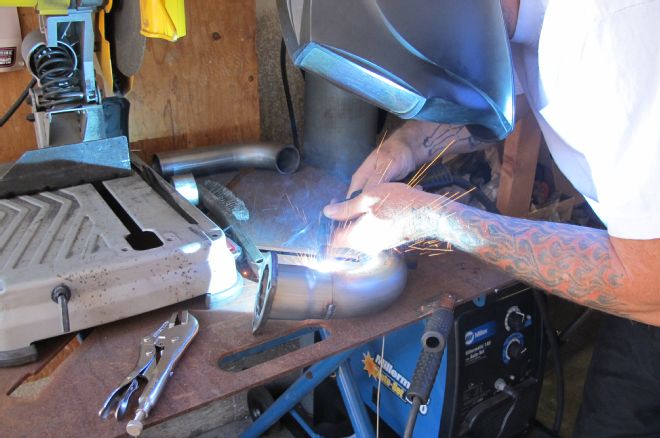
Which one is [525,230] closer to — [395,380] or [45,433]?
[395,380]

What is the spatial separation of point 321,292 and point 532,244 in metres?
0.36

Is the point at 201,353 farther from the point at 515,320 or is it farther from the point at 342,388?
the point at 515,320

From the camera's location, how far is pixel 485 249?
1.02 metres

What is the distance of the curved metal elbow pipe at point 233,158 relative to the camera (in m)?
1.52

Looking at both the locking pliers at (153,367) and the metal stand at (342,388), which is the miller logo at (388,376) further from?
the locking pliers at (153,367)

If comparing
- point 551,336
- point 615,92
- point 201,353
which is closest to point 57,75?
point 201,353

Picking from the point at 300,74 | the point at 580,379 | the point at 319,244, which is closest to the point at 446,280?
the point at 319,244

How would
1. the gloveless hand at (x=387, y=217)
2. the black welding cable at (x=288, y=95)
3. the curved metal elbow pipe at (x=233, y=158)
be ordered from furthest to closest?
the black welding cable at (x=288, y=95)
the curved metal elbow pipe at (x=233, y=158)
the gloveless hand at (x=387, y=217)

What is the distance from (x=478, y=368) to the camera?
1354 mm

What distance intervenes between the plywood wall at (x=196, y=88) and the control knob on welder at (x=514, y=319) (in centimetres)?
94

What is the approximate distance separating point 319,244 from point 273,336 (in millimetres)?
249

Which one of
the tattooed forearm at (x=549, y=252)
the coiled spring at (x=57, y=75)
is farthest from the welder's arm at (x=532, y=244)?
the coiled spring at (x=57, y=75)

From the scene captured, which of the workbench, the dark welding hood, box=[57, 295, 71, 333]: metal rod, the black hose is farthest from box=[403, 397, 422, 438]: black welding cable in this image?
the black hose

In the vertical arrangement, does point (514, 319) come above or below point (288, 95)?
below
